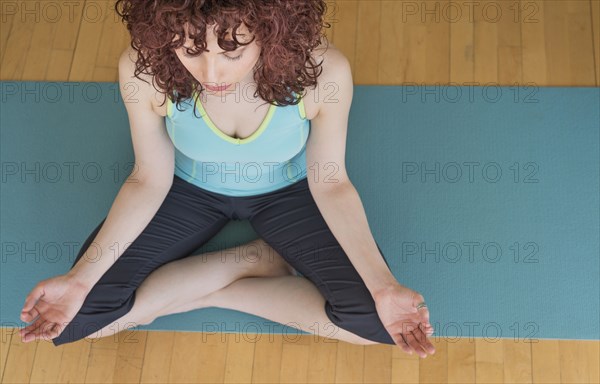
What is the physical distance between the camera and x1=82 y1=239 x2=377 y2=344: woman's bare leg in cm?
175

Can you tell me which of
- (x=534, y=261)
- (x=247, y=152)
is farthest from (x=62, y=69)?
(x=534, y=261)

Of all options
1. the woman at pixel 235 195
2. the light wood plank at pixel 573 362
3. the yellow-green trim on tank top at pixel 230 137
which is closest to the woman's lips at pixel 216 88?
the woman at pixel 235 195

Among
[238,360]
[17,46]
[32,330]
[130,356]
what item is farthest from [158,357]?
[17,46]

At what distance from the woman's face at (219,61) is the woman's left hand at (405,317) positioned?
570 millimetres

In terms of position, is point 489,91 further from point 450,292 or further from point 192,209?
point 192,209

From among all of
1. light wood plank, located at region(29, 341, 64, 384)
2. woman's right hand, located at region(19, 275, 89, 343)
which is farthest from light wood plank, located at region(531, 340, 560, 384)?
light wood plank, located at region(29, 341, 64, 384)

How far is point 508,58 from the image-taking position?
88.7 inches

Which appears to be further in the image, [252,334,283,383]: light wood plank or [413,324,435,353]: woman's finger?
[252,334,283,383]: light wood plank

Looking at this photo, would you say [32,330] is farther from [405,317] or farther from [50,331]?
[405,317]

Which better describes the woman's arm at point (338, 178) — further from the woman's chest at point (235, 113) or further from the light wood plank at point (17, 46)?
the light wood plank at point (17, 46)

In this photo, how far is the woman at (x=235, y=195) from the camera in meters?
1.31

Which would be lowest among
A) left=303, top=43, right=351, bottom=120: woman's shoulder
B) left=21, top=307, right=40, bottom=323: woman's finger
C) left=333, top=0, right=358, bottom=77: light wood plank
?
left=21, top=307, right=40, bottom=323: woman's finger

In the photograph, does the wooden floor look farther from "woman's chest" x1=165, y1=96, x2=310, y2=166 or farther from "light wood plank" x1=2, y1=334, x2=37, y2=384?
"woman's chest" x1=165, y1=96, x2=310, y2=166

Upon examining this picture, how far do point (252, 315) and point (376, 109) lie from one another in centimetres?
73
